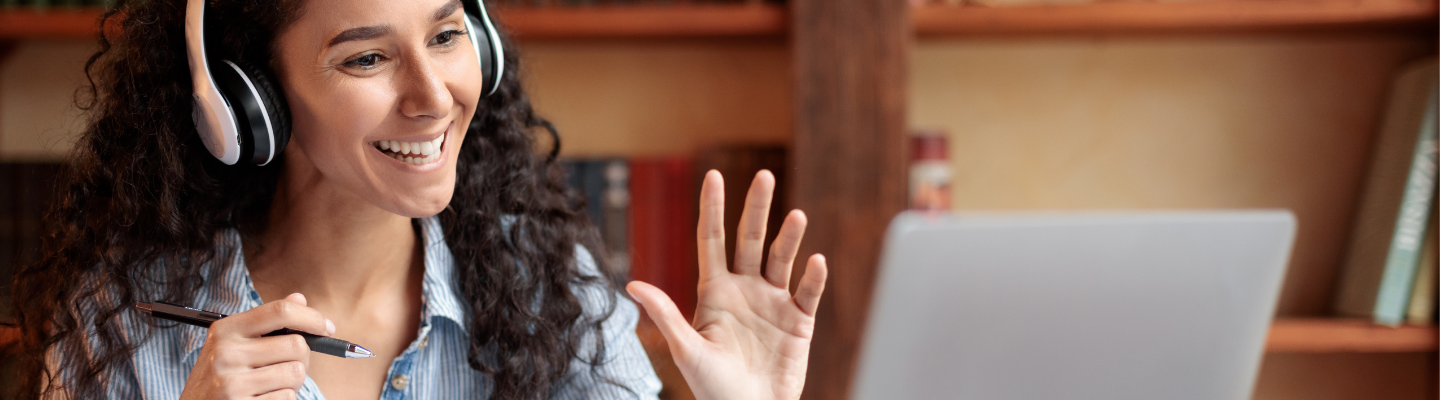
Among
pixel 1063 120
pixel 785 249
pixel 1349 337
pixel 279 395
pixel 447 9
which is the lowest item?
pixel 1349 337

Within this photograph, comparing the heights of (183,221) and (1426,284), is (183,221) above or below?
above

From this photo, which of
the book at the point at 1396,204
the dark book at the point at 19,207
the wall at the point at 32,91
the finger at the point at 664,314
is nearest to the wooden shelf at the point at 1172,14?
the book at the point at 1396,204

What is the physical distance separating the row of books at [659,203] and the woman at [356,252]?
281mm

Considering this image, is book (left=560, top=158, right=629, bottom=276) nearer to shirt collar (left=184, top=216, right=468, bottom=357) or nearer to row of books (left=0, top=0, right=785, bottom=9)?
row of books (left=0, top=0, right=785, bottom=9)

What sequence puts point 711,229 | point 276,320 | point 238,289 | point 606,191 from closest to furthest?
point 276,320, point 711,229, point 238,289, point 606,191

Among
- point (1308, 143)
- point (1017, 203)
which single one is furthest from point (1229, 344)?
point (1308, 143)

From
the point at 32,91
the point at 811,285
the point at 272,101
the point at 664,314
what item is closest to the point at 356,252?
the point at 272,101

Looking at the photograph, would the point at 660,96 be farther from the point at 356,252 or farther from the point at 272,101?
the point at 272,101

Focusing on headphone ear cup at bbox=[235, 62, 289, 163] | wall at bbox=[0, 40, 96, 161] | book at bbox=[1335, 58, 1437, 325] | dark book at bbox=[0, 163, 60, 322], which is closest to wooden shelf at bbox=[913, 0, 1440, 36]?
book at bbox=[1335, 58, 1437, 325]

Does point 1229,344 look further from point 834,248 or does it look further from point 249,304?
point 249,304

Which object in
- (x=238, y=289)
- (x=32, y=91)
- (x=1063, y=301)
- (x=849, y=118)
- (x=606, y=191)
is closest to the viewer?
(x=1063, y=301)

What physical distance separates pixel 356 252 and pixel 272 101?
22 centimetres

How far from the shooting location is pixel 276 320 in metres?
0.74

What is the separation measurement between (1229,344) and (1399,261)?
3.25ft
